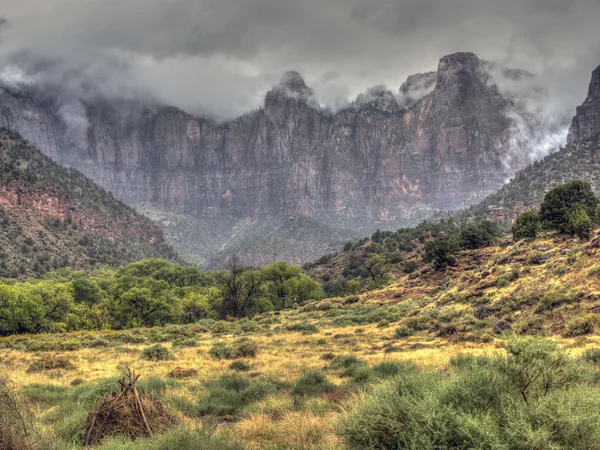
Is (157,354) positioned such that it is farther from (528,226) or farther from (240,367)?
(528,226)

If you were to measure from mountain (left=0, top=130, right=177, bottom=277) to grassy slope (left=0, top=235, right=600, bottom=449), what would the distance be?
2461 inches

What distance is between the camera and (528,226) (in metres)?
35.6

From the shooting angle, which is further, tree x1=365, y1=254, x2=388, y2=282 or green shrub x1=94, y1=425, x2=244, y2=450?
tree x1=365, y1=254, x2=388, y2=282

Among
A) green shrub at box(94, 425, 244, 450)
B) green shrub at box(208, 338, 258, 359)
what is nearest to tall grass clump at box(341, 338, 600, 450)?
green shrub at box(94, 425, 244, 450)

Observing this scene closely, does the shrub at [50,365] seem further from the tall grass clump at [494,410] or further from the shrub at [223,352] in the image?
the tall grass clump at [494,410]

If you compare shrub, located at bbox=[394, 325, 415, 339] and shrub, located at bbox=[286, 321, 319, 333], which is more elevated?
shrub, located at bbox=[394, 325, 415, 339]

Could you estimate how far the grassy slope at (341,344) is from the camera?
9016 millimetres

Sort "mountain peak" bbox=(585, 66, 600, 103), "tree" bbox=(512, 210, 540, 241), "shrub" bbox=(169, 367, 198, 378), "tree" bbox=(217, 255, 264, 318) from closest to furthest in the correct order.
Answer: "shrub" bbox=(169, 367, 198, 378) → "tree" bbox=(512, 210, 540, 241) → "tree" bbox=(217, 255, 264, 318) → "mountain peak" bbox=(585, 66, 600, 103)

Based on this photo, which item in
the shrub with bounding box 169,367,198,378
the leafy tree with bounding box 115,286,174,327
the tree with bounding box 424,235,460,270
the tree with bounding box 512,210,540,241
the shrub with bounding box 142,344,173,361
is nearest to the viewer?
the shrub with bounding box 169,367,198,378

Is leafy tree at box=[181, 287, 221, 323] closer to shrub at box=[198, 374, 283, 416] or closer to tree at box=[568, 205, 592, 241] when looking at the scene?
shrub at box=[198, 374, 283, 416]

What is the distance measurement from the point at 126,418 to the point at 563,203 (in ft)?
129

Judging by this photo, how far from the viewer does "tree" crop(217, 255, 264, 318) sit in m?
59.5

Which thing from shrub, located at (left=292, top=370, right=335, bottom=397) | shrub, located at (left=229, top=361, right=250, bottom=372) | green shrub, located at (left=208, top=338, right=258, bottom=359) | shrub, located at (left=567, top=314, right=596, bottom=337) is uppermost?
shrub, located at (left=567, top=314, right=596, bottom=337)

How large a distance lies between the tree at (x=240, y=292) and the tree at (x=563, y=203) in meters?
40.7
